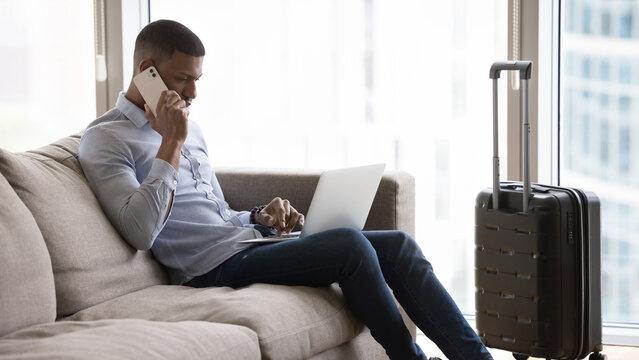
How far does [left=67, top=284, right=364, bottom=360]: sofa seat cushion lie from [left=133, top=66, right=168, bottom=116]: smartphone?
1.68ft

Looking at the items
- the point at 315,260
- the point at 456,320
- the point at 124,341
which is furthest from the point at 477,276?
the point at 124,341

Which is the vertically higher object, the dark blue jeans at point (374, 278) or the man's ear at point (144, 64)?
the man's ear at point (144, 64)

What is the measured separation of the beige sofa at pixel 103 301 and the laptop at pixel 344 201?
218mm

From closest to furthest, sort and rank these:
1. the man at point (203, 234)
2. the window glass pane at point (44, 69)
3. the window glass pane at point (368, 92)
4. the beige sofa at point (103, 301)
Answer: the beige sofa at point (103, 301), the man at point (203, 234), the window glass pane at point (368, 92), the window glass pane at point (44, 69)

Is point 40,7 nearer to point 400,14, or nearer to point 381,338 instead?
point 400,14

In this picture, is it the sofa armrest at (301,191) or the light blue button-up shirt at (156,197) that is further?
the sofa armrest at (301,191)

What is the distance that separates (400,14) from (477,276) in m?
1.20

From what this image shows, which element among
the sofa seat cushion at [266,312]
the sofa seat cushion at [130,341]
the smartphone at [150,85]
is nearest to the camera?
the sofa seat cushion at [130,341]

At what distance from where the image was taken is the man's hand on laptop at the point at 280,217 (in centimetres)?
246

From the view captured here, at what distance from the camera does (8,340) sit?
173 centimetres

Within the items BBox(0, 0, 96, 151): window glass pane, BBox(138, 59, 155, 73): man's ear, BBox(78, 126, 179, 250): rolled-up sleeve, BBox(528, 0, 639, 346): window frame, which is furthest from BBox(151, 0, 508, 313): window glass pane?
BBox(78, 126, 179, 250): rolled-up sleeve

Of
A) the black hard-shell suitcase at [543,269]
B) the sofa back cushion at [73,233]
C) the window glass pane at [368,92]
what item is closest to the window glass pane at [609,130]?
the window glass pane at [368,92]

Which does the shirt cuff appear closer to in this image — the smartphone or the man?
the man

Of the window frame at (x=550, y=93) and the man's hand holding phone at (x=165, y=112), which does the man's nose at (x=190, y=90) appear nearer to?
the man's hand holding phone at (x=165, y=112)
